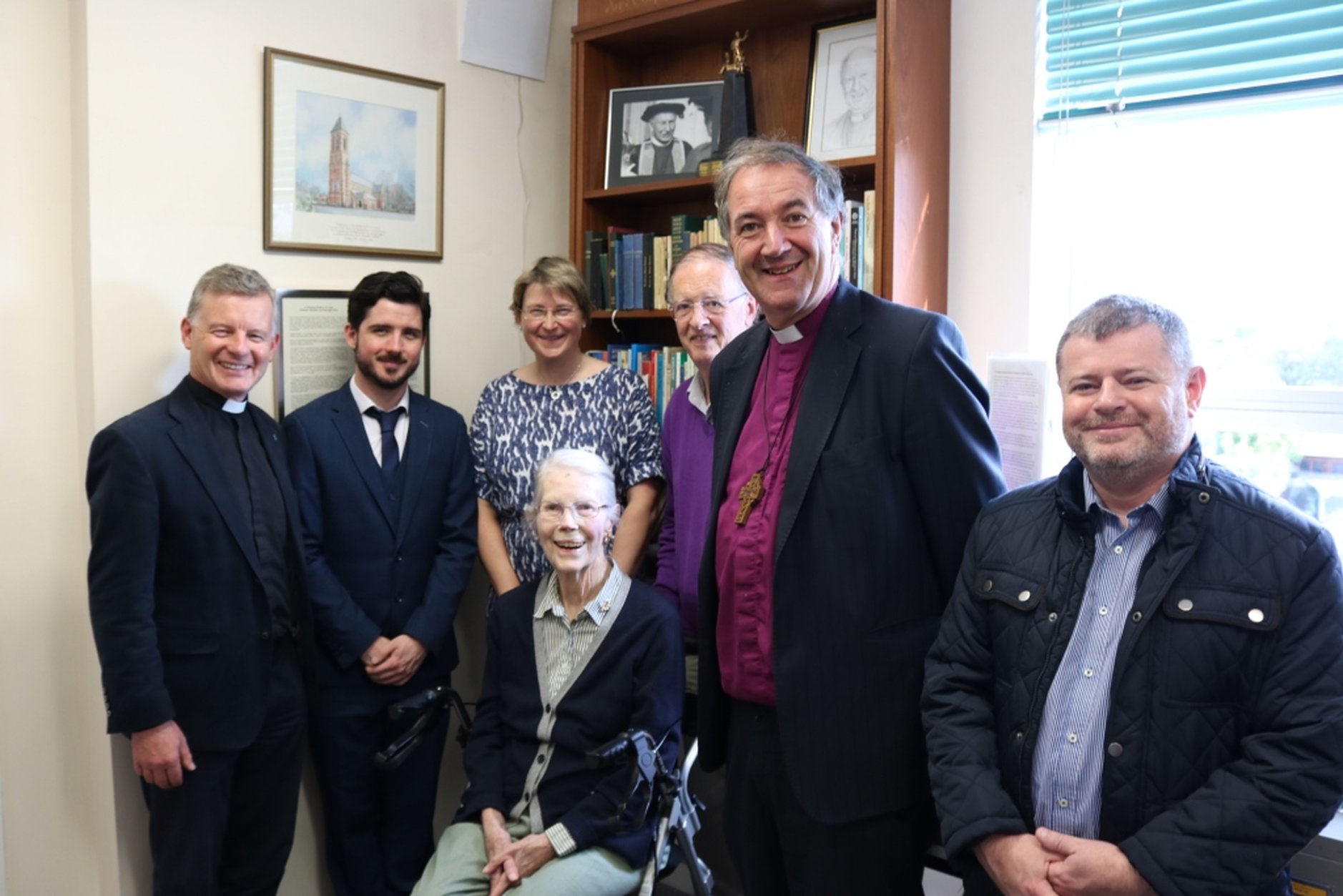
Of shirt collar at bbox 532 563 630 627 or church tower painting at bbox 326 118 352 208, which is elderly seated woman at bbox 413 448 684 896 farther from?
church tower painting at bbox 326 118 352 208

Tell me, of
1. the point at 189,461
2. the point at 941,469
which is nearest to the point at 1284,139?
the point at 941,469

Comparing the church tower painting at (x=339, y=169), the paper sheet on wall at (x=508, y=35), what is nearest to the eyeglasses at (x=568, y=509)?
the church tower painting at (x=339, y=169)

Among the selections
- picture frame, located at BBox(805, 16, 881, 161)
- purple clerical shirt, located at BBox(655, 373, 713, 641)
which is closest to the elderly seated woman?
purple clerical shirt, located at BBox(655, 373, 713, 641)

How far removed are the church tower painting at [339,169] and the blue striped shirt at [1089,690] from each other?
2.32m

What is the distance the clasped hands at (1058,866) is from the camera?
1381 mm

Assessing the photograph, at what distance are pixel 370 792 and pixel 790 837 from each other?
151 cm

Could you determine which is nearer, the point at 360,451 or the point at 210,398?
the point at 210,398

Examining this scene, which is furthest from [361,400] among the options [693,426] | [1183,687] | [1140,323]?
[1183,687]

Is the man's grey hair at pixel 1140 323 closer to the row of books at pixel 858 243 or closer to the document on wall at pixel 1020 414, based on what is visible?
the document on wall at pixel 1020 414

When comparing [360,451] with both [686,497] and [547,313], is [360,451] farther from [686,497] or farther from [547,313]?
[686,497]

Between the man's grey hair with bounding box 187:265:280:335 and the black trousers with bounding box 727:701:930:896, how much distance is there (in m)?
1.51

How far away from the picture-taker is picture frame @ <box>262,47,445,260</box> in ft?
9.25

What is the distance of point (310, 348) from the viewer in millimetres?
2914

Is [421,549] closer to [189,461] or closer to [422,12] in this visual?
[189,461]
